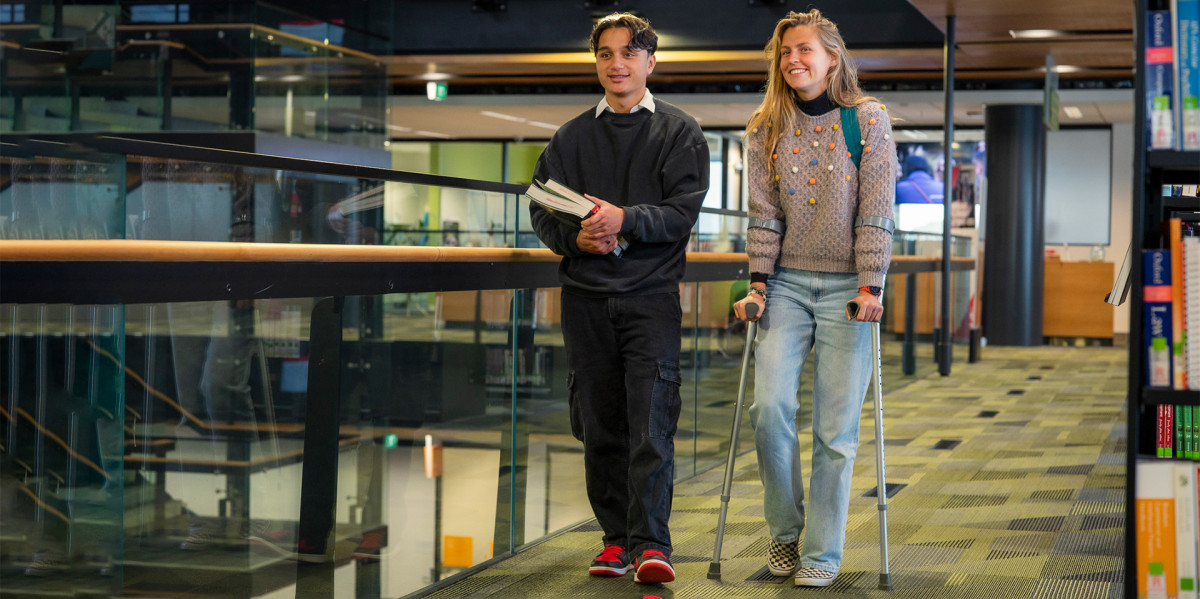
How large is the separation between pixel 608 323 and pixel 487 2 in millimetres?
9031

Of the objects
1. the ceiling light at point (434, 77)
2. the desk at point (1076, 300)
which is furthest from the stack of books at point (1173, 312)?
the desk at point (1076, 300)

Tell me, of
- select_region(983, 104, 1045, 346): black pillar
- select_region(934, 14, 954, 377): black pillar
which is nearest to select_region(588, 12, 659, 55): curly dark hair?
select_region(934, 14, 954, 377): black pillar

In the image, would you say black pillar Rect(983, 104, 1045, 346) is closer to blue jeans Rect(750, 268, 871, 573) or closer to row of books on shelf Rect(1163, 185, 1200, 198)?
row of books on shelf Rect(1163, 185, 1200, 198)

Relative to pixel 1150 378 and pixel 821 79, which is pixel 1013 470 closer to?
pixel 821 79

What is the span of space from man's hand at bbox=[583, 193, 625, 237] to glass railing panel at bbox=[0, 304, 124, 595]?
1.12 meters

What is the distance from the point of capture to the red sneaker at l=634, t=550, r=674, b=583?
9.85 ft

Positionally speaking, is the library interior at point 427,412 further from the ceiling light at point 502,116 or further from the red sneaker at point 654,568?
the ceiling light at point 502,116

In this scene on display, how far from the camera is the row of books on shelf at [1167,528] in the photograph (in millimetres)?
1938

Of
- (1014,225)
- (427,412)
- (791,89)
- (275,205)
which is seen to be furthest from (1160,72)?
(1014,225)

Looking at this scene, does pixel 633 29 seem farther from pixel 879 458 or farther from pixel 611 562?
pixel 611 562

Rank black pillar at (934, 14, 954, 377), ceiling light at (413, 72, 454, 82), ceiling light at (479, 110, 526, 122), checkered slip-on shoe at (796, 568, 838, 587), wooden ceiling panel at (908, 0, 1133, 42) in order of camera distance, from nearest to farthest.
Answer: checkered slip-on shoe at (796, 568, 838, 587) → wooden ceiling panel at (908, 0, 1133, 42) → black pillar at (934, 14, 954, 377) → ceiling light at (413, 72, 454, 82) → ceiling light at (479, 110, 526, 122)

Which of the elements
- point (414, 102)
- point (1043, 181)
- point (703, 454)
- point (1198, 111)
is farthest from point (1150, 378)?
point (414, 102)

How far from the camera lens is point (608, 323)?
9.97 feet

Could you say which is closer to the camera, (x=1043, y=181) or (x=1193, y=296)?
(x=1193, y=296)
